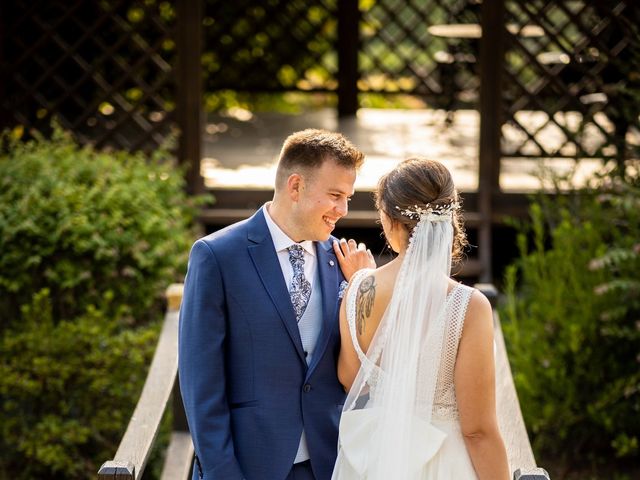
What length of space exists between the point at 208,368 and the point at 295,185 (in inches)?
21.3

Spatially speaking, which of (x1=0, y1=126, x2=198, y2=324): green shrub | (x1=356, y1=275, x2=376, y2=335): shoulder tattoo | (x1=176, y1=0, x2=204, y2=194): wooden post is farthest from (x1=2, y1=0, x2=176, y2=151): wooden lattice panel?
(x1=356, y1=275, x2=376, y2=335): shoulder tattoo

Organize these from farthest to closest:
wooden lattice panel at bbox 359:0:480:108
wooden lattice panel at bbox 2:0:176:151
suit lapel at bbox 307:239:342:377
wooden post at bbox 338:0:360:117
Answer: wooden post at bbox 338:0:360:117, wooden lattice panel at bbox 359:0:480:108, wooden lattice panel at bbox 2:0:176:151, suit lapel at bbox 307:239:342:377

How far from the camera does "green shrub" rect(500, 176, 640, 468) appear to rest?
16.7ft

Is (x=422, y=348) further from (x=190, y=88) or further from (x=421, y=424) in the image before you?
(x=190, y=88)

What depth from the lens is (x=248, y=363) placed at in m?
2.72

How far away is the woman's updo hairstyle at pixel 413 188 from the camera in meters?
2.54

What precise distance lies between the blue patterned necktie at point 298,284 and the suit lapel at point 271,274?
5 centimetres

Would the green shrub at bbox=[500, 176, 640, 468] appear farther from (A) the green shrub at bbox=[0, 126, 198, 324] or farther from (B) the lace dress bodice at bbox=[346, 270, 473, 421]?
(B) the lace dress bodice at bbox=[346, 270, 473, 421]

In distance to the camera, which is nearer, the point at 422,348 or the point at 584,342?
the point at 422,348

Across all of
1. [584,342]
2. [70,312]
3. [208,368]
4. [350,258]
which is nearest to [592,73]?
[584,342]

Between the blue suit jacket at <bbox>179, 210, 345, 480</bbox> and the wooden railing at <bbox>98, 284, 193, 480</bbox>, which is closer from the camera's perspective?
the blue suit jacket at <bbox>179, 210, 345, 480</bbox>

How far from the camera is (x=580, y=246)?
219 inches

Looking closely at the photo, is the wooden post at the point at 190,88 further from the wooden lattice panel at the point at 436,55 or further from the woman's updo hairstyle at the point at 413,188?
the woman's updo hairstyle at the point at 413,188

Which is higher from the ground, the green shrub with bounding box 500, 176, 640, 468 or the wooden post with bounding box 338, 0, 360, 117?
the wooden post with bounding box 338, 0, 360, 117
